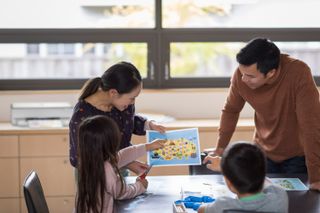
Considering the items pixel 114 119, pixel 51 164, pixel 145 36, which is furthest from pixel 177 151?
pixel 145 36

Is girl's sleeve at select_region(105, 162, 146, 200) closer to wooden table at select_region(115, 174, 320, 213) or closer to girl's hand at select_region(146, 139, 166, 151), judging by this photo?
wooden table at select_region(115, 174, 320, 213)

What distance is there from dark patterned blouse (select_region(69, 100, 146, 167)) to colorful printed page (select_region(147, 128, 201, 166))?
0.41 feet

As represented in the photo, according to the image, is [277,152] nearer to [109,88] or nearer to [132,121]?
[132,121]

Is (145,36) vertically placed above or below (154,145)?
above

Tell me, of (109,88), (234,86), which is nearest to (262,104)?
(234,86)

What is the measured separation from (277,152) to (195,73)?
1912mm

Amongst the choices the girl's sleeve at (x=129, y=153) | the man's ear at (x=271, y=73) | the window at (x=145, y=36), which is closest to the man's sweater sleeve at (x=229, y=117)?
the man's ear at (x=271, y=73)

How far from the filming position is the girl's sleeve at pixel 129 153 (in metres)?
2.69

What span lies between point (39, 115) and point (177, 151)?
173 cm

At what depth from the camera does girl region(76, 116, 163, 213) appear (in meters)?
2.30

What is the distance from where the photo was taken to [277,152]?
3006 mm

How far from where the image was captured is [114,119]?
281 centimetres

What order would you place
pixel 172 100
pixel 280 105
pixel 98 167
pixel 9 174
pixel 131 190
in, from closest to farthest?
pixel 98 167 < pixel 131 190 < pixel 280 105 < pixel 9 174 < pixel 172 100

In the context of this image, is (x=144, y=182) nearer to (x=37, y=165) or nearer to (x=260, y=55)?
(x=260, y=55)
